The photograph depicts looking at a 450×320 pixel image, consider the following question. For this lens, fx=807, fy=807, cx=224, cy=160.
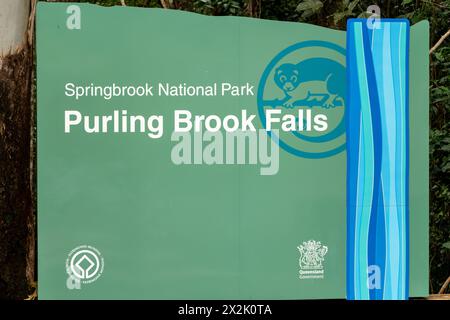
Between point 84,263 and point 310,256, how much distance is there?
163 centimetres

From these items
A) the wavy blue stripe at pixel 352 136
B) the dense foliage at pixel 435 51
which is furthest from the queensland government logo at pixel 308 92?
the dense foliage at pixel 435 51

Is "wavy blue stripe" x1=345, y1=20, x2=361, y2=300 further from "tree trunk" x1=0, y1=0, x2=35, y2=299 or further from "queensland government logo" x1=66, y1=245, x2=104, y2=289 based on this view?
"tree trunk" x1=0, y1=0, x2=35, y2=299

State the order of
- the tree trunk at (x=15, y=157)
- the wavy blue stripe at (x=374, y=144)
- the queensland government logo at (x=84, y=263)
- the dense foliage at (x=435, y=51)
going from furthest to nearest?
the dense foliage at (x=435, y=51) → the tree trunk at (x=15, y=157) → the queensland government logo at (x=84, y=263) → the wavy blue stripe at (x=374, y=144)

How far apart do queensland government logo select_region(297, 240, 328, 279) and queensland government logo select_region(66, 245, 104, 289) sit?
144cm

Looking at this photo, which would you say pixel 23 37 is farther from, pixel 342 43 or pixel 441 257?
pixel 441 257

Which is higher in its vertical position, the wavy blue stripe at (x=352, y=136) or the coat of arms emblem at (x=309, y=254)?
the wavy blue stripe at (x=352, y=136)

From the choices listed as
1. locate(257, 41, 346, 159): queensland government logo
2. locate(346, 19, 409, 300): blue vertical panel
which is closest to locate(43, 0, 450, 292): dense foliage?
locate(257, 41, 346, 159): queensland government logo

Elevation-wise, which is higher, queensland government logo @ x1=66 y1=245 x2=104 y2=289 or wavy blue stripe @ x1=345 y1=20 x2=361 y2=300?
wavy blue stripe @ x1=345 y1=20 x2=361 y2=300

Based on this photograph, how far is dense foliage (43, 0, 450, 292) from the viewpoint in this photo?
7.70 metres

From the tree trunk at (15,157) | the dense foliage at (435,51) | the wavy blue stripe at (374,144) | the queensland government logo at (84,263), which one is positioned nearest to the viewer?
the wavy blue stripe at (374,144)

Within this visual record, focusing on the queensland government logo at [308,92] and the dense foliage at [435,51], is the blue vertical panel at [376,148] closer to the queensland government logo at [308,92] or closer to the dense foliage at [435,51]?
the queensland government logo at [308,92]

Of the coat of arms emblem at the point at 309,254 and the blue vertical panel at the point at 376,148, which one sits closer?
the blue vertical panel at the point at 376,148

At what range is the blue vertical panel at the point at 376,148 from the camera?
224 inches

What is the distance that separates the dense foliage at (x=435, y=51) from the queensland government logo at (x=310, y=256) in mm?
2114
